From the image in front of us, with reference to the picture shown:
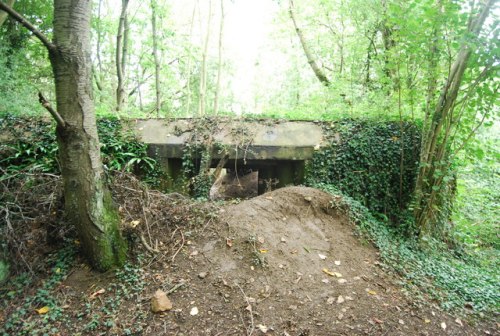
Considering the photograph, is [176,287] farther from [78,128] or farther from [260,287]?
[78,128]

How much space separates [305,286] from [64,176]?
282 cm

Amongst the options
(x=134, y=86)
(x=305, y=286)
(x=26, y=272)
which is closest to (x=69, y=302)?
(x=26, y=272)

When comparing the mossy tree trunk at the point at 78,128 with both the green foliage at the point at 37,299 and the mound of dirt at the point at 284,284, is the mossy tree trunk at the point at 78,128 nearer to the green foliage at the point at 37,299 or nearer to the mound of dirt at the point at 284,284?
the green foliage at the point at 37,299

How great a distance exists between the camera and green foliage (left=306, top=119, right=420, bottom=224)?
233 inches

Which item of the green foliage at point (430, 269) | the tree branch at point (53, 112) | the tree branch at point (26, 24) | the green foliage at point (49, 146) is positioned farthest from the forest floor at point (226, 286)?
the tree branch at point (26, 24)

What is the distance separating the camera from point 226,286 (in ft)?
11.2

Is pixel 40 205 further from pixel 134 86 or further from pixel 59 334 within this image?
pixel 134 86

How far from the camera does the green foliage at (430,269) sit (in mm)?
3902

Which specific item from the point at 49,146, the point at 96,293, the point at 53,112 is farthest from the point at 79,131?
the point at 49,146

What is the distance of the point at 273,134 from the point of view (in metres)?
6.32

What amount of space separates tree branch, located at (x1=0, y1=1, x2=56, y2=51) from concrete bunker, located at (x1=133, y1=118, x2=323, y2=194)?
335cm

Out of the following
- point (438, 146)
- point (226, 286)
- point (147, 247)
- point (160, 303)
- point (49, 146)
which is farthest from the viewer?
point (49, 146)

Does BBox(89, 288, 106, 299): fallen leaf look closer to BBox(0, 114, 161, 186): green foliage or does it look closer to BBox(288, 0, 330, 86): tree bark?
BBox(0, 114, 161, 186): green foliage

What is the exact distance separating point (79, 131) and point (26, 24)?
1.00 meters
